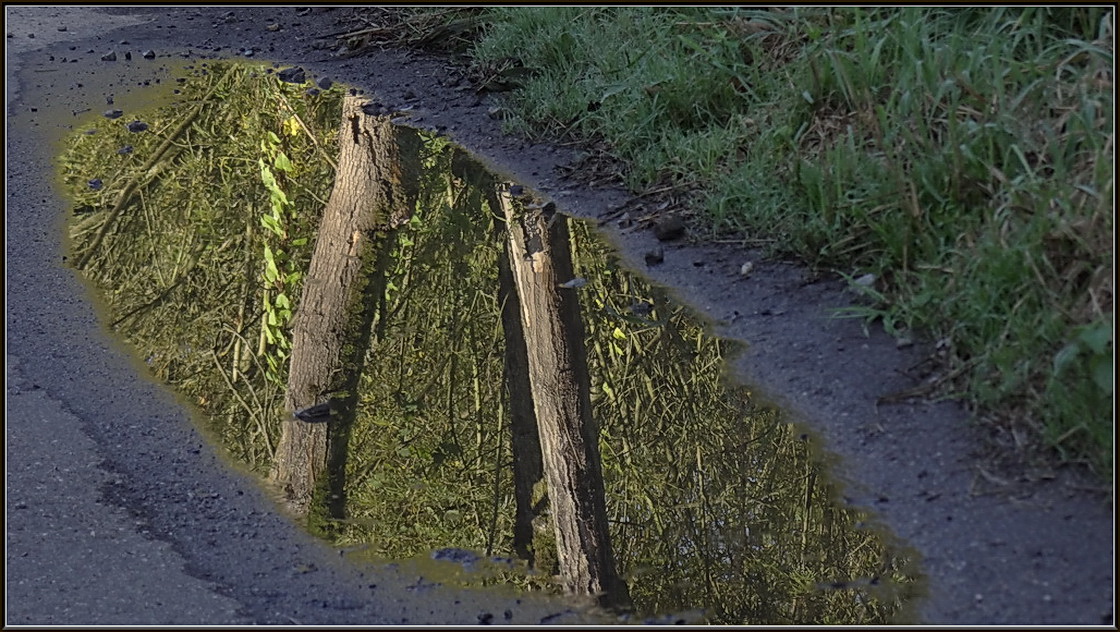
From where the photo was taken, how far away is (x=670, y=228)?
405 centimetres

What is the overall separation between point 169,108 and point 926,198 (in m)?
3.65

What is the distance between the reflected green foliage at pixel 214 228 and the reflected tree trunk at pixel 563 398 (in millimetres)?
749

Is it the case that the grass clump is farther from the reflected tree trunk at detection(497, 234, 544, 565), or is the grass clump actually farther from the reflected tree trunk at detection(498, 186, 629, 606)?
the reflected tree trunk at detection(497, 234, 544, 565)

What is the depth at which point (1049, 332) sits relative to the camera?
9.34 feet

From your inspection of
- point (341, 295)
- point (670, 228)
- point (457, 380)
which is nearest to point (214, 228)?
point (341, 295)

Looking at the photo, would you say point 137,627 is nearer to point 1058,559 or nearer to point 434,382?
point 434,382

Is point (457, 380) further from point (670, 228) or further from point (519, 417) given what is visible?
point (670, 228)

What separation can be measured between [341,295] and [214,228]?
0.78m

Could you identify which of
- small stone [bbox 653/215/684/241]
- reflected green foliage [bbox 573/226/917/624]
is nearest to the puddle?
reflected green foliage [bbox 573/226/917/624]

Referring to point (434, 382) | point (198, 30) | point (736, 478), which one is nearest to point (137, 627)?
point (434, 382)

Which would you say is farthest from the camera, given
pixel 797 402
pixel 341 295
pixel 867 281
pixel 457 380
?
pixel 341 295

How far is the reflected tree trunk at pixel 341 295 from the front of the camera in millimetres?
3105

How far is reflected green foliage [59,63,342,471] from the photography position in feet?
11.6

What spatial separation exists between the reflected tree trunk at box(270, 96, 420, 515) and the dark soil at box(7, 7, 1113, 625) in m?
0.21
